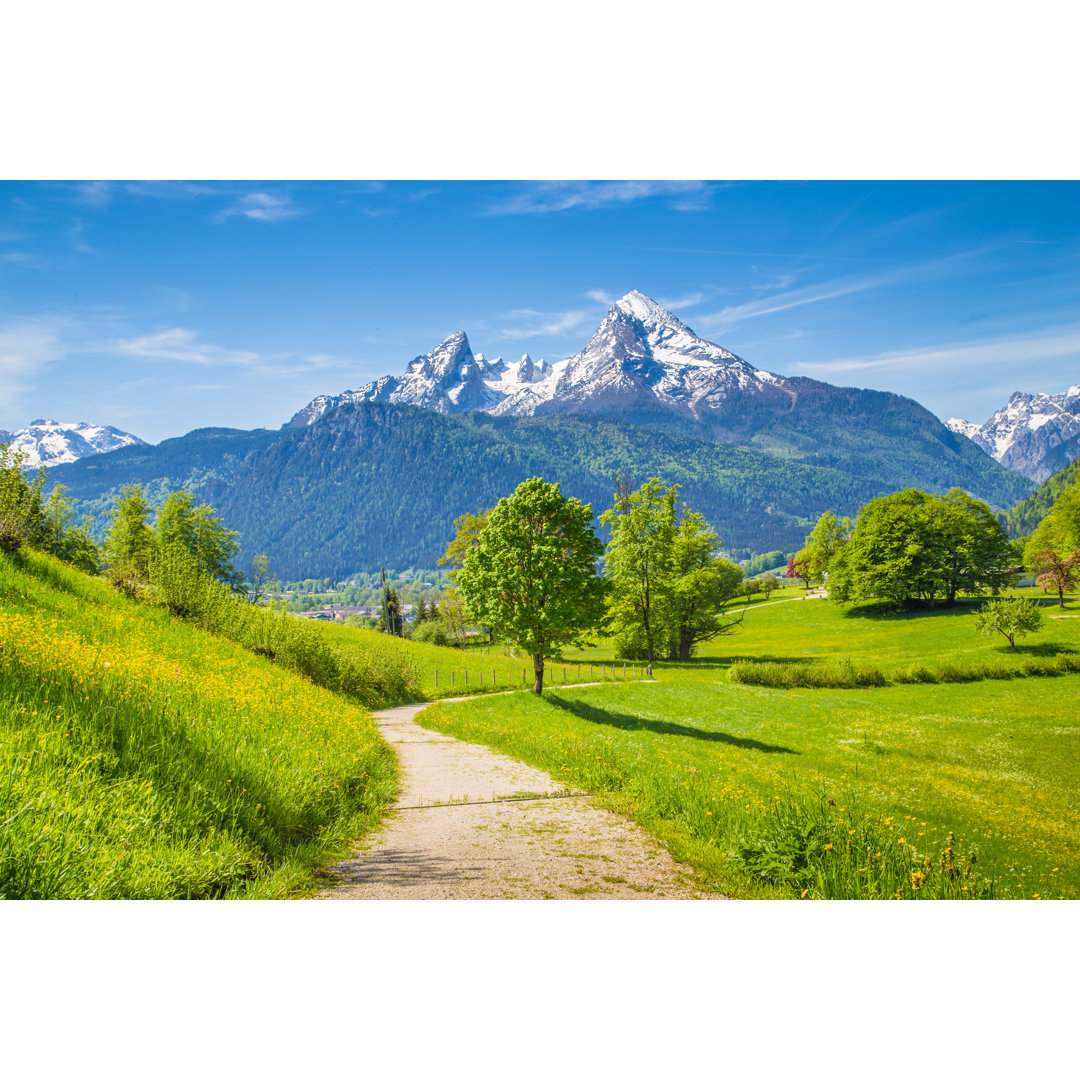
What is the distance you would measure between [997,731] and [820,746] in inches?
293

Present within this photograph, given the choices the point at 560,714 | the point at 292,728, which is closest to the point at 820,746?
the point at 560,714

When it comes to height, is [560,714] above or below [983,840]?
below

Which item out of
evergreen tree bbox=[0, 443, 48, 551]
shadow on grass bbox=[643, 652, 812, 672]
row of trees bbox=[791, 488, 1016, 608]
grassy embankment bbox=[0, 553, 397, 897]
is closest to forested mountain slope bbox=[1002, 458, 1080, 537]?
row of trees bbox=[791, 488, 1016, 608]

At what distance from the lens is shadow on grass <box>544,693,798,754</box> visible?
18125mm

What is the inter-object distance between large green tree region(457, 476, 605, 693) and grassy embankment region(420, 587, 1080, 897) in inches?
130

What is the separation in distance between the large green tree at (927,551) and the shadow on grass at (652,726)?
152ft

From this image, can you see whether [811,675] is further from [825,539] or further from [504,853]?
[825,539]

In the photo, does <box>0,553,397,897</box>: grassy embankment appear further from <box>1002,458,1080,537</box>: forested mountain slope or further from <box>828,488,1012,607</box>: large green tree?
<box>1002,458,1080,537</box>: forested mountain slope

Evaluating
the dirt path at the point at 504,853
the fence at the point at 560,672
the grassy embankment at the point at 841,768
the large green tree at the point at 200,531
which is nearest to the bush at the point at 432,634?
the large green tree at the point at 200,531

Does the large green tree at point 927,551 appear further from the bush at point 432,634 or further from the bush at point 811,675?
the bush at point 432,634

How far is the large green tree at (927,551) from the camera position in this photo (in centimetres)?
5519

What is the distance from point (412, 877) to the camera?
4820mm

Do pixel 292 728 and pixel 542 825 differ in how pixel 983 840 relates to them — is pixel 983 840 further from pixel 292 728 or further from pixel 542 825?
pixel 292 728

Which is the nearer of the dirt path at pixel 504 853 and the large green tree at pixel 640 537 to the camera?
the dirt path at pixel 504 853
